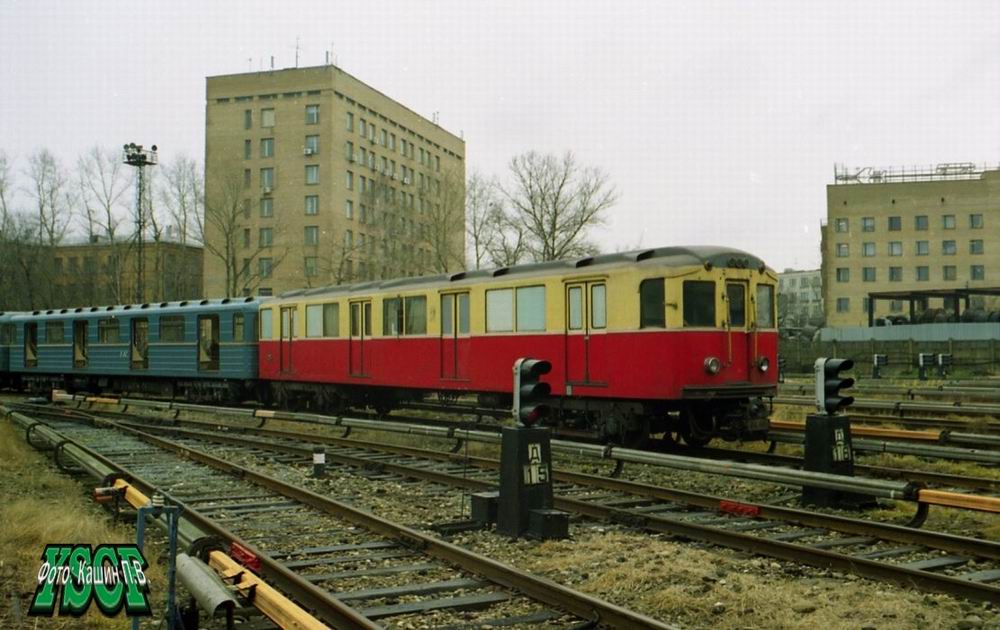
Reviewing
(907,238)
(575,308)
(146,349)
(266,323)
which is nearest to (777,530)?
(575,308)

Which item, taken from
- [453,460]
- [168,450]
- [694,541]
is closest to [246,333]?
[168,450]

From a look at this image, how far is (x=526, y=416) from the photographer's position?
8.39 m

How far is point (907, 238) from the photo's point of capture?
258ft

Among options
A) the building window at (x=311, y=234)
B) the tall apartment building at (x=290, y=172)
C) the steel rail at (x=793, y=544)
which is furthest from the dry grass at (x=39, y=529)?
the building window at (x=311, y=234)

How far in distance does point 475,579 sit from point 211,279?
223ft

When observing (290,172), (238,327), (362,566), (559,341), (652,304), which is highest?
(290,172)

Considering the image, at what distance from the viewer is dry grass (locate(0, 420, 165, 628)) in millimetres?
5711

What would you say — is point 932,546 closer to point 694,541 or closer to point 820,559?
point 820,559

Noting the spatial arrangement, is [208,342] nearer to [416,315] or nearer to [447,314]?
[416,315]

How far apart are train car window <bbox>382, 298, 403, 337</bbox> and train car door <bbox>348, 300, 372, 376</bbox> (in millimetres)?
574

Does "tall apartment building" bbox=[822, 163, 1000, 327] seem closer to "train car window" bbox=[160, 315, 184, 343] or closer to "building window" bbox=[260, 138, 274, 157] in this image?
"building window" bbox=[260, 138, 274, 157]

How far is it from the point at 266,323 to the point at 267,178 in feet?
167

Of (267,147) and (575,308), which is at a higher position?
(267,147)

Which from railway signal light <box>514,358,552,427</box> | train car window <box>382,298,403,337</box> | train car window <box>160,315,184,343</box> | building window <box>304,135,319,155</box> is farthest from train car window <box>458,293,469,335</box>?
building window <box>304,135,319,155</box>
